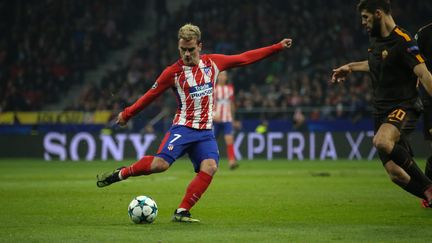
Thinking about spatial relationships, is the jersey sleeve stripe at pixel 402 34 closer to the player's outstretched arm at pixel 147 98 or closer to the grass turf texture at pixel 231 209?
the grass turf texture at pixel 231 209

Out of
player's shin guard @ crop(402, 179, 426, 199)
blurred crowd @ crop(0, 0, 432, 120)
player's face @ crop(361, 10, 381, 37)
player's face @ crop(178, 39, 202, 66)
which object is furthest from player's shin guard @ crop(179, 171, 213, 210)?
blurred crowd @ crop(0, 0, 432, 120)

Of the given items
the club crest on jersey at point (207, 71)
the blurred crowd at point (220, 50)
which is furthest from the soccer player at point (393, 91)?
the blurred crowd at point (220, 50)

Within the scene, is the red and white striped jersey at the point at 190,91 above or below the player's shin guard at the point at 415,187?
above

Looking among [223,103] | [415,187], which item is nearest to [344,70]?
[415,187]

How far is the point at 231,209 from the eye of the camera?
10562mm

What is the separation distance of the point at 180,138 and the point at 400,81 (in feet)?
8.24

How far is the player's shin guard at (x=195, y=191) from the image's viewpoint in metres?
9.04

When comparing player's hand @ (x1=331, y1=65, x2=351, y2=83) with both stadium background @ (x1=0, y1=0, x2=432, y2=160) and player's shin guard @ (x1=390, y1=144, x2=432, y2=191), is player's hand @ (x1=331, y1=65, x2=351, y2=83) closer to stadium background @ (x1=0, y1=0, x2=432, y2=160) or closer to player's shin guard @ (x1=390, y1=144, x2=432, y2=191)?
player's shin guard @ (x1=390, y1=144, x2=432, y2=191)

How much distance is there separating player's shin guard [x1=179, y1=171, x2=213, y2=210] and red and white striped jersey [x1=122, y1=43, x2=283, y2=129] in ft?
1.93

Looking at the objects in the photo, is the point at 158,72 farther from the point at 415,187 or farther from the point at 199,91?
the point at 415,187

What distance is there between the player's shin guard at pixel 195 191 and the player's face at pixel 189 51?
49.5 inches

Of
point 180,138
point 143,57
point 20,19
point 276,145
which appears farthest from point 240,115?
point 180,138

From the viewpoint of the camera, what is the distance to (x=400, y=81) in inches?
A: 353

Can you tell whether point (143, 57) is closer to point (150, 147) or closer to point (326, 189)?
point (150, 147)
